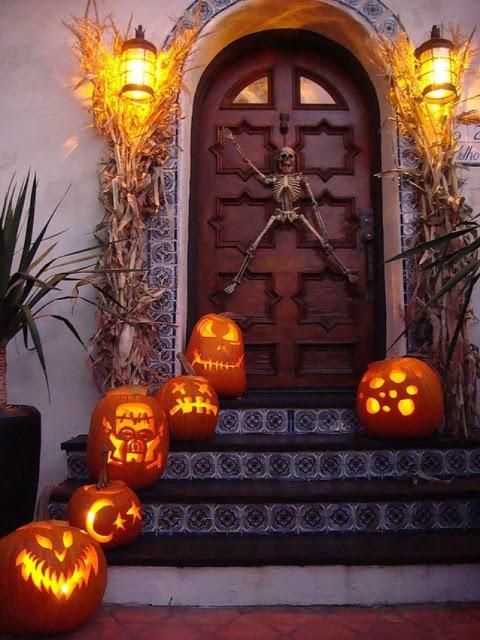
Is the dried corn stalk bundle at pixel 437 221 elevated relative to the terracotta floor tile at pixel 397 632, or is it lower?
elevated

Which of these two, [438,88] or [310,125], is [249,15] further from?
[438,88]

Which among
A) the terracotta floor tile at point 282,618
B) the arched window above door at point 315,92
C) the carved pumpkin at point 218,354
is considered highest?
the arched window above door at point 315,92

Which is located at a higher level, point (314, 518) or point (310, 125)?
point (310, 125)

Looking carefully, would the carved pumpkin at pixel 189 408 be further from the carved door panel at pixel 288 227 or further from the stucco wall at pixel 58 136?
the carved door panel at pixel 288 227

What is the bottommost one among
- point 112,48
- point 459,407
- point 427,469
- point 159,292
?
point 427,469

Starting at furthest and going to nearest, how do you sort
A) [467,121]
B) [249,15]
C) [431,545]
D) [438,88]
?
[249,15]
[467,121]
[438,88]
[431,545]

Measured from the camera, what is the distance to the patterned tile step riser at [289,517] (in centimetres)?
230

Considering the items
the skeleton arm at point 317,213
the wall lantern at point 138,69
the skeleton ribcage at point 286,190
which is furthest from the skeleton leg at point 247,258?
the wall lantern at point 138,69

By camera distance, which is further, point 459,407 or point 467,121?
point 467,121

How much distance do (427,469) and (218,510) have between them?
3.33 ft

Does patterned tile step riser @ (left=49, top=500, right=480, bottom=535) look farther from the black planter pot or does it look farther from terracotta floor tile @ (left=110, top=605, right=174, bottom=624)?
terracotta floor tile @ (left=110, top=605, right=174, bottom=624)

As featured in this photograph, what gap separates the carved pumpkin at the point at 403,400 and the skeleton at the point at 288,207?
3.32 feet

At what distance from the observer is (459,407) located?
2.85 meters

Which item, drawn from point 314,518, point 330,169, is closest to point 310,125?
point 330,169
